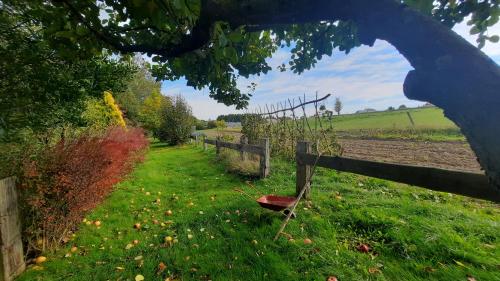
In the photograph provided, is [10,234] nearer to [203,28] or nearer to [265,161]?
[203,28]

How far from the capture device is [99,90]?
6.87m

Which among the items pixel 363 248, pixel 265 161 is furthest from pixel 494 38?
pixel 265 161

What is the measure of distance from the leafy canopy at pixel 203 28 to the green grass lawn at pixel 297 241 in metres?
2.31

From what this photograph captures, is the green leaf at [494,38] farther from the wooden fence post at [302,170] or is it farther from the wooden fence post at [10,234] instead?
the wooden fence post at [10,234]

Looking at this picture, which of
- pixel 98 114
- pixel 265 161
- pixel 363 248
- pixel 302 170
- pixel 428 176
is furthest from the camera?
pixel 98 114

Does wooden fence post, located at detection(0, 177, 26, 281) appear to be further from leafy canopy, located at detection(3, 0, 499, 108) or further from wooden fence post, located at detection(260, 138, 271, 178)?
wooden fence post, located at detection(260, 138, 271, 178)

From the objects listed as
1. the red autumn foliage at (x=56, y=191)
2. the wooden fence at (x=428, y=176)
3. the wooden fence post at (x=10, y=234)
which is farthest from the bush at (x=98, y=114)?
the wooden fence at (x=428, y=176)

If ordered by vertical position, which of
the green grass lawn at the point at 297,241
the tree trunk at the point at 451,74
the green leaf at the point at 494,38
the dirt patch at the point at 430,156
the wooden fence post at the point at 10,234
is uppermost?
the green leaf at the point at 494,38

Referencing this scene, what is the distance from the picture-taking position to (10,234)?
134 inches

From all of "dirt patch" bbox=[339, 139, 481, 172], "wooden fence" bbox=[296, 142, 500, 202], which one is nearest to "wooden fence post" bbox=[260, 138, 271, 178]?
"wooden fence" bbox=[296, 142, 500, 202]

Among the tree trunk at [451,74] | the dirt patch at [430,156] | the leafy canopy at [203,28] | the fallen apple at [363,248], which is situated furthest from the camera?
the dirt patch at [430,156]

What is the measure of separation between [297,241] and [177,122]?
22819mm

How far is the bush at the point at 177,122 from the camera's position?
2516cm

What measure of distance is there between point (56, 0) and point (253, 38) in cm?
193
